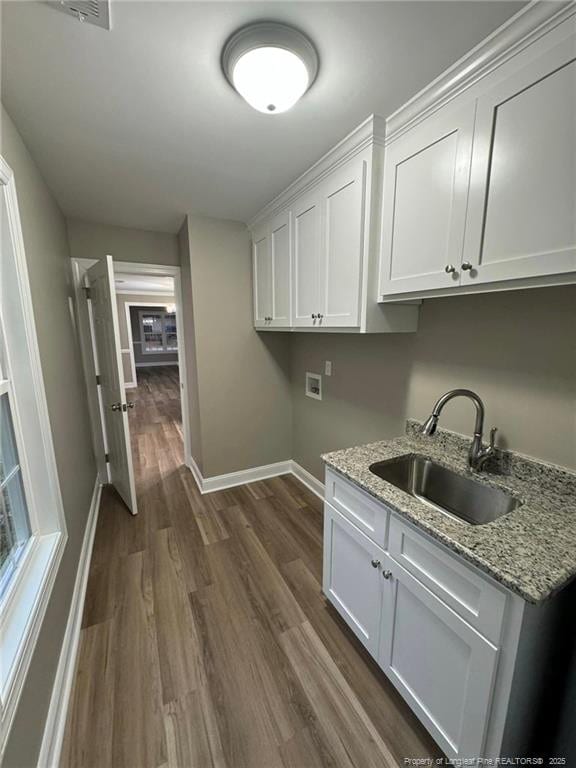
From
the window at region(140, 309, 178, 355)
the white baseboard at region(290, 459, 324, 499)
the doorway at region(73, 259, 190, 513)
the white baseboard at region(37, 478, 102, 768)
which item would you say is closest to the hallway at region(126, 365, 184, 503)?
the doorway at region(73, 259, 190, 513)

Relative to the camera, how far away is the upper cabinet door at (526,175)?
88 centimetres

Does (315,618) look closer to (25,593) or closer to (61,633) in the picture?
(61,633)

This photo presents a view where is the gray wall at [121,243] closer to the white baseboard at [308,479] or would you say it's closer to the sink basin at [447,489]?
the white baseboard at [308,479]

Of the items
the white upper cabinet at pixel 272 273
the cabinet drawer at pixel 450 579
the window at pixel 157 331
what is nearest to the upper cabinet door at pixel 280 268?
the white upper cabinet at pixel 272 273

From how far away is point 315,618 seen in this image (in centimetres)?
164

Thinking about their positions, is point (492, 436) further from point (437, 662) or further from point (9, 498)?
point (9, 498)

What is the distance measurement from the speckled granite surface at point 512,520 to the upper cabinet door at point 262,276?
152 cm

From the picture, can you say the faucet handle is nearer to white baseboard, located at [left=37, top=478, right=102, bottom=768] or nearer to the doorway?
white baseboard, located at [left=37, top=478, right=102, bottom=768]

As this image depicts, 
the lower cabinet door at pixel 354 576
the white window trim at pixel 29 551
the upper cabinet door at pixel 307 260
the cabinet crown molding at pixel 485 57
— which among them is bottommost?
the lower cabinet door at pixel 354 576

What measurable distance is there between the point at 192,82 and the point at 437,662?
7.48 feet

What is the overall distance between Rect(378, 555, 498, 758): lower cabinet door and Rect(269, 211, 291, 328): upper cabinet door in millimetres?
1725

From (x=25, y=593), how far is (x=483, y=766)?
1.63m

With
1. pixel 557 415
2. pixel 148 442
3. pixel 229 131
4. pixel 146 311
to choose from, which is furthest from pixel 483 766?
pixel 146 311

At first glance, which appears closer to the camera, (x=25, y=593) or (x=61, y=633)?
(x=25, y=593)
